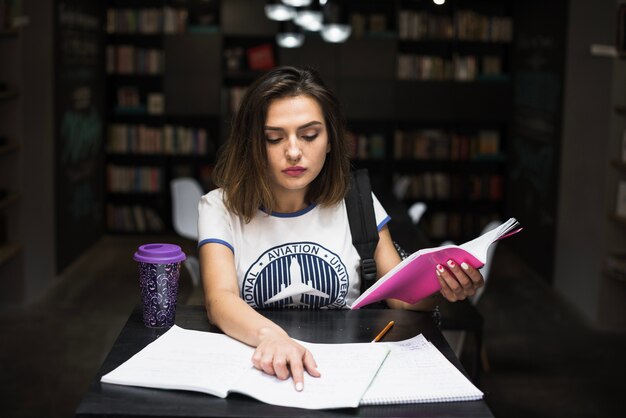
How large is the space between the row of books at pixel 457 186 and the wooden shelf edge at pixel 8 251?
3.94 metres

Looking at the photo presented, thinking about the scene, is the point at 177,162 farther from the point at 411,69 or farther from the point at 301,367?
the point at 301,367

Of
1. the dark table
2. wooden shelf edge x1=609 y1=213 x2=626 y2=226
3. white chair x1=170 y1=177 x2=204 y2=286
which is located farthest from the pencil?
white chair x1=170 y1=177 x2=204 y2=286

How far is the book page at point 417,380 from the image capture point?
158cm

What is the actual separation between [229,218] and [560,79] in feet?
16.4

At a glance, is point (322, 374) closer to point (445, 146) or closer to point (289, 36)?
point (289, 36)

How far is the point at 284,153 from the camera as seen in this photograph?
7.11 ft

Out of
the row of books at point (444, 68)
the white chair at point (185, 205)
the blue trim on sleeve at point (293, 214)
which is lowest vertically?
the white chair at point (185, 205)

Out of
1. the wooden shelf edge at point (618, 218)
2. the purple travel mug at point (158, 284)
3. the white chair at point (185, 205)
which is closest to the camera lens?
the purple travel mug at point (158, 284)

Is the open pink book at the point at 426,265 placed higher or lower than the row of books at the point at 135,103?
lower

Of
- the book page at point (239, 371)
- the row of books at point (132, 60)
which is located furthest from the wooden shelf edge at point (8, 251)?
the book page at point (239, 371)

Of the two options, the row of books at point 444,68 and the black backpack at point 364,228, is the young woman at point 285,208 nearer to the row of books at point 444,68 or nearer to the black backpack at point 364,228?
the black backpack at point 364,228

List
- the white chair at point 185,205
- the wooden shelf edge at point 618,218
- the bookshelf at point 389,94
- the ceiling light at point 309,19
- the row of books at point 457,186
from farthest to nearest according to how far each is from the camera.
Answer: the row of books at point 457,186 → the bookshelf at point 389,94 → the ceiling light at point 309,19 → the white chair at point 185,205 → the wooden shelf edge at point 618,218

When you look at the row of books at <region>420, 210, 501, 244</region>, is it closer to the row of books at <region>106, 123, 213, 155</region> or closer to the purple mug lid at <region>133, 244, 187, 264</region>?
the row of books at <region>106, 123, 213, 155</region>

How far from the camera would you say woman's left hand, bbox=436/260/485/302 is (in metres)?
1.98
